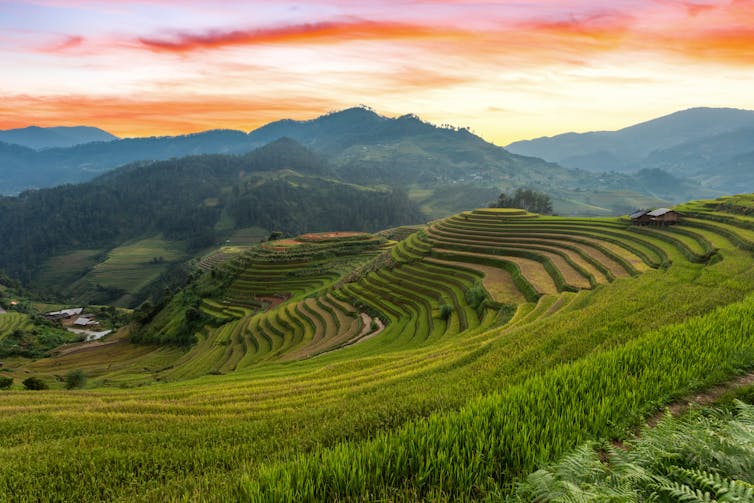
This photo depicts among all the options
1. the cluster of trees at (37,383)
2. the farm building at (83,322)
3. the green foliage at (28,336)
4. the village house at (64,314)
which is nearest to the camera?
the cluster of trees at (37,383)

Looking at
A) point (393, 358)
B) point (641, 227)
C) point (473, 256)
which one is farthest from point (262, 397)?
point (641, 227)

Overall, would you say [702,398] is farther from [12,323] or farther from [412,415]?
[12,323]

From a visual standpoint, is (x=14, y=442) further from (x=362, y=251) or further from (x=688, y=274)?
(x=362, y=251)

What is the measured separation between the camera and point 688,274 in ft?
58.3

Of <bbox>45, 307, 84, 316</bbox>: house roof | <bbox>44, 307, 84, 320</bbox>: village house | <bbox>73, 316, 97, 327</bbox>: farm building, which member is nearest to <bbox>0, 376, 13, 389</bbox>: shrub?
<bbox>73, 316, 97, 327</bbox>: farm building

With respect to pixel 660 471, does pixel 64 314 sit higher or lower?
lower

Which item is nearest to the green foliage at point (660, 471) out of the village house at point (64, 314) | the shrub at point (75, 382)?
the shrub at point (75, 382)

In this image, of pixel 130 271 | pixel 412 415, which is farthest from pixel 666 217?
pixel 130 271

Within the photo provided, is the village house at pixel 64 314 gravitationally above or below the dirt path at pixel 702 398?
below

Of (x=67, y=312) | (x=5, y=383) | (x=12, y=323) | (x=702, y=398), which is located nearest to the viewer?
(x=702, y=398)

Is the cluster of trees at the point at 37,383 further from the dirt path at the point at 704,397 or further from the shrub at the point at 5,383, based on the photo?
the dirt path at the point at 704,397

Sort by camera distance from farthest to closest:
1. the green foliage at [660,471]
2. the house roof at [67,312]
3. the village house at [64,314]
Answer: the house roof at [67,312] → the village house at [64,314] → the green foliage at [660,471]

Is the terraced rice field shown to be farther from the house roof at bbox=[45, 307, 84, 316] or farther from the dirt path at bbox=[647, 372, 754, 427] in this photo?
the dirt path at bbox=[647, 372, 754, 427]

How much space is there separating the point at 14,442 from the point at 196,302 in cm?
7028
